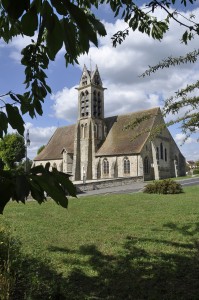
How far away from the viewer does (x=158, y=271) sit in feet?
17.9

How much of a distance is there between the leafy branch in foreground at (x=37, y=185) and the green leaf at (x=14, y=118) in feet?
1.50

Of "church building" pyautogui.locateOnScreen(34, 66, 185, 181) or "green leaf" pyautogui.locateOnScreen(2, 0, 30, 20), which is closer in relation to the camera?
"green leaf" pyautogui.locateOnScreen(2, 0, 30, 20)

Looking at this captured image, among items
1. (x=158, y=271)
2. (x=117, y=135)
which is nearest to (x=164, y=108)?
(x=158, y=271)

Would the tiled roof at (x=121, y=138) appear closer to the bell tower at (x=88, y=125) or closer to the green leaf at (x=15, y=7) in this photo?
the bell tower at (x=88, y=125)

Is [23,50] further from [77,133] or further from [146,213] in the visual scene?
[77,133]

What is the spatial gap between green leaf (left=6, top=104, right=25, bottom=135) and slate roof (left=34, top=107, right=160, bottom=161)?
105 feet

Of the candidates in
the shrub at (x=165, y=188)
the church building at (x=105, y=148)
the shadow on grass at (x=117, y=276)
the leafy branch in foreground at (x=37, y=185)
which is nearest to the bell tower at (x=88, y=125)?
the church building at (x=105, y=148)

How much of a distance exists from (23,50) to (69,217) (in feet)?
31.4

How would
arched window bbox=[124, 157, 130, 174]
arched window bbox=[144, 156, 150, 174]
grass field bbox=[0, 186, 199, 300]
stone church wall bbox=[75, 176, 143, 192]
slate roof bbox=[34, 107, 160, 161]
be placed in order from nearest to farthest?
grass field bbox=[0, 186, 199, 300], stone church wall bbox=[75, 176, 143, 192], arched window bbox=[144, 156, 150, 174], arched window bbox=[124, 157, 130, 174], slate roof bbox=[34, 107, 160, 161]

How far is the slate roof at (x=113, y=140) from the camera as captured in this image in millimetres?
41062

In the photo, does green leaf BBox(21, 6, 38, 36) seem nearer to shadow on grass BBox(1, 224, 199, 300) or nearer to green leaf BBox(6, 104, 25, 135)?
green leaf BBox(6, 104, 25, 135)

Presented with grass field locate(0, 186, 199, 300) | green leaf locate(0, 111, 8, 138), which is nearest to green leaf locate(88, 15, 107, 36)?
green leaf locate(0, 111, 8, 138)

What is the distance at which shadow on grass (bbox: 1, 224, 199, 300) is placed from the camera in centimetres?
454

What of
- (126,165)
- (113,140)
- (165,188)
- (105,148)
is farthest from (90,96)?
(165,188)
